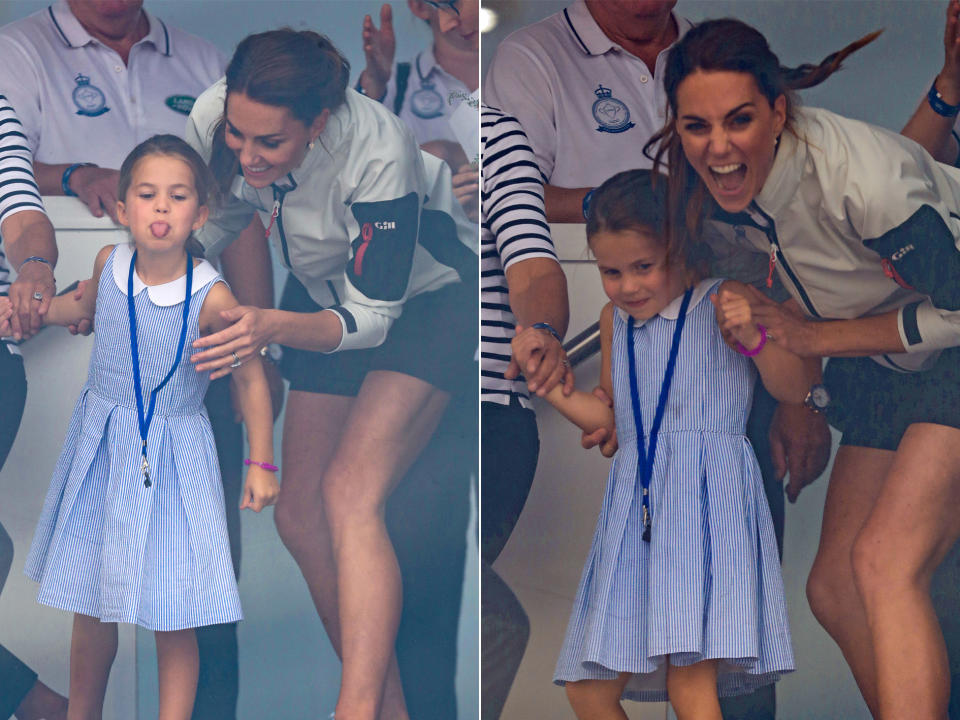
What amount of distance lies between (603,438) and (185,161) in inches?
48.4

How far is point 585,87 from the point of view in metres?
2.79

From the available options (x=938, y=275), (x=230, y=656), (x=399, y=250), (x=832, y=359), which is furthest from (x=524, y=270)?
(x=230, y=656)

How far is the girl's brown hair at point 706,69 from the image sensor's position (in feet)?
8.67

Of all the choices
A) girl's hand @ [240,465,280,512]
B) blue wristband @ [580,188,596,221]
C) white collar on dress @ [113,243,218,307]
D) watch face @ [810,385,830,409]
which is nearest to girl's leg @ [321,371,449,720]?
girl's hand @ [240,465,280,512]

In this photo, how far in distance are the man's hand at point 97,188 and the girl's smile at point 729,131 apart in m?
1.40

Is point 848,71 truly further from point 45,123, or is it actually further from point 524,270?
point 45,123

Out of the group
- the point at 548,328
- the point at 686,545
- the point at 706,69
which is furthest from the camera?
the point at 548,328

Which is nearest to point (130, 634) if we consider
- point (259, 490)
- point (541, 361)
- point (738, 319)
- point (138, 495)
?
point (138, 495)

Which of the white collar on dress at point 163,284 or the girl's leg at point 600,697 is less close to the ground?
the white collar on dress at point 163,284

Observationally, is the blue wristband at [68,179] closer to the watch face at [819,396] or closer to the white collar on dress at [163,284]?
the white collar on dress at [163,284]

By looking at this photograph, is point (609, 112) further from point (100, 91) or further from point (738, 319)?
point (100, 91)

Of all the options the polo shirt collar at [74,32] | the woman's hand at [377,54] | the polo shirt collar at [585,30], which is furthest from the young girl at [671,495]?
the polo shirt collar at [74,32]

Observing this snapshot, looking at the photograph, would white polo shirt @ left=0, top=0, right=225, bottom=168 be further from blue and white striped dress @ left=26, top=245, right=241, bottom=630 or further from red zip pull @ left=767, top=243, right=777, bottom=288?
red zip pull @ left=767, top=243, right=777, bottom=288

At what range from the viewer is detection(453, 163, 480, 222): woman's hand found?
2803 mm
